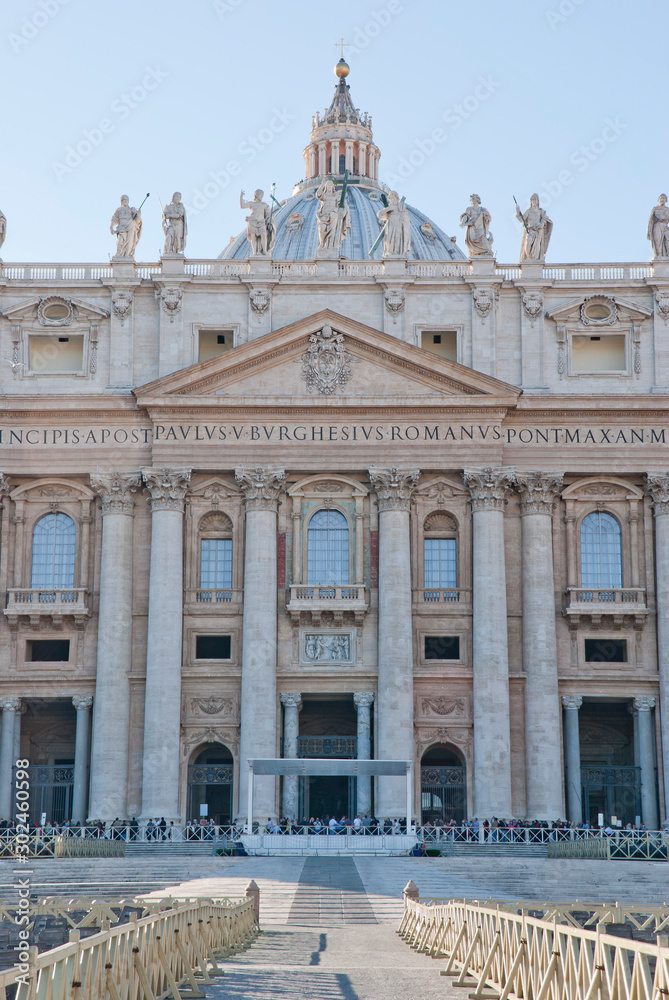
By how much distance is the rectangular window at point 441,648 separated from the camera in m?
52.9

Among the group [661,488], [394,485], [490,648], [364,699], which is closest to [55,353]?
[394,485]

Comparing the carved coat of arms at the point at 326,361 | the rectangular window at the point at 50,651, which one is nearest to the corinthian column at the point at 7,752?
the rectangular window at the point at 50,651

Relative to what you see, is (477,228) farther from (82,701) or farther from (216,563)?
(82,701)

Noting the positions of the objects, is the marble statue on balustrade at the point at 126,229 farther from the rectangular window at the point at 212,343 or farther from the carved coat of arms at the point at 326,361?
the carved coat of arms at the point at 326,361

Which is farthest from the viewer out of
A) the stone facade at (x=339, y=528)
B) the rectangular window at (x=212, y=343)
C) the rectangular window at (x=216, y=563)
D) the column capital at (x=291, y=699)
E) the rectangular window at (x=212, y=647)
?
the rectangular window at (x=212, y=343)

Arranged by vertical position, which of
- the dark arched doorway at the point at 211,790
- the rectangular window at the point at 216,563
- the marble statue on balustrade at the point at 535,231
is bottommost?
the dark arched doorway at the point at 211,790

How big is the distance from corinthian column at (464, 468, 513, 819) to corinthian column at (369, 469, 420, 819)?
2.41 metres

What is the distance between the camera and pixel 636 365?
178 ft

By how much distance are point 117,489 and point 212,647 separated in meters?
6.89

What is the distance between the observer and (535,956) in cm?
1556

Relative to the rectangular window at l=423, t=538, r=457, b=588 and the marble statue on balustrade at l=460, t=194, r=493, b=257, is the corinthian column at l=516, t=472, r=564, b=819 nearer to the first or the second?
the rectangular window at l=423, t=538, r=457, b=588

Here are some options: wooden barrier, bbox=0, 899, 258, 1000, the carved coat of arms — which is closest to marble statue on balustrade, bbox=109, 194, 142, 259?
the carved coat of arms

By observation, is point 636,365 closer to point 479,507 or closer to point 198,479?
point 479,507

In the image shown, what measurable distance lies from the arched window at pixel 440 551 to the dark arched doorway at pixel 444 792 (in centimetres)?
624
